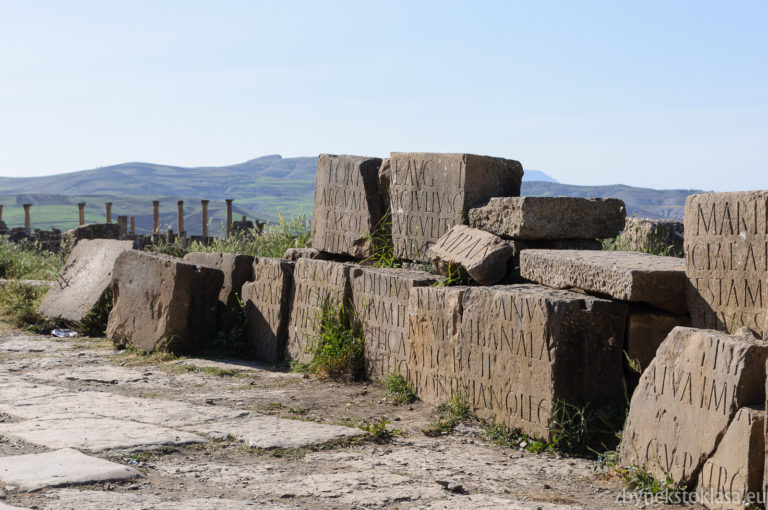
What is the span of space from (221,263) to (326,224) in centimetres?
116

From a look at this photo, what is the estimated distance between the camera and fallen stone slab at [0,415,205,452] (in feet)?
14.7

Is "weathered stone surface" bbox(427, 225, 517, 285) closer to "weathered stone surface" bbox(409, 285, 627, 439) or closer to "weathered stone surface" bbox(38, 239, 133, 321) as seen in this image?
"weathered stone surface" bbox(409, 285, 627, 439)

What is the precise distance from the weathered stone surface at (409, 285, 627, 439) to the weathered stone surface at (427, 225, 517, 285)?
0.36 meters

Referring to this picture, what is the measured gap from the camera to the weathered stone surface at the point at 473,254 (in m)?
5.70

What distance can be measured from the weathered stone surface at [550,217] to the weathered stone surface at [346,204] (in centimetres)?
125

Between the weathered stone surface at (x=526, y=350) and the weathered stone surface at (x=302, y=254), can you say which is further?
the weathered stone surface at (x=302, y=254)

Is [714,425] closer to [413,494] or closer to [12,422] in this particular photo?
[413,494]

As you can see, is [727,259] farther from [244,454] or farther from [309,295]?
[309,295]

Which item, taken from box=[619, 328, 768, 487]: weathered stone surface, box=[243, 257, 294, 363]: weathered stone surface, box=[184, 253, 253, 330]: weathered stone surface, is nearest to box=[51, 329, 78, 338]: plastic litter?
box=[184, 253, 253, 330]: weathered stone surface

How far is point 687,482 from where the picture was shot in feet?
11.8

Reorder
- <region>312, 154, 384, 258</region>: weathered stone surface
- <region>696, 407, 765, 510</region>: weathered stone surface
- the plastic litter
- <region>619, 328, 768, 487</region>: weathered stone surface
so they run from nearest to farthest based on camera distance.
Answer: <region>696, 407, 765, 510</region>: weathered stone surface < <region>619, 328, 768, 487</region>: weathered stone surface < <region>312, 154, 384, 258</region>: weathered stone surface < the plastic litter

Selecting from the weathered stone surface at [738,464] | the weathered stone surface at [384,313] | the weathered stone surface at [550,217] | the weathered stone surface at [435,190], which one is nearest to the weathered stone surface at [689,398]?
the weathered stone surface at [738,464]

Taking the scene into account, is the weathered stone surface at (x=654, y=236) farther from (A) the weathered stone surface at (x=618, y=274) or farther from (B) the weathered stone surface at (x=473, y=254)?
(A) the weathered stone surface at (x=618, y=274)

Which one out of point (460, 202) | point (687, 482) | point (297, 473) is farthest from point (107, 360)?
point (687, 482)
